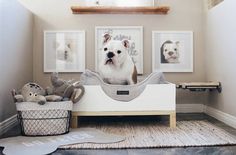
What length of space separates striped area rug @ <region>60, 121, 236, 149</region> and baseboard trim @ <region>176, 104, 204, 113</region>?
1.98ft

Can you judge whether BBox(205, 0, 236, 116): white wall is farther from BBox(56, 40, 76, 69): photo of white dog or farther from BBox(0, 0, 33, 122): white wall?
BBox(0, 0, 33, 122): white wall

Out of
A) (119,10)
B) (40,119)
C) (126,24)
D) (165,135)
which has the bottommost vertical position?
(165,135)

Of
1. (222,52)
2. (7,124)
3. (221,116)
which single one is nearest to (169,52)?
(222,52)

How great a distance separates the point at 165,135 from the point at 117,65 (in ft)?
2.37

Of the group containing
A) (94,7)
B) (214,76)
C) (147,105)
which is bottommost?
(147,105)

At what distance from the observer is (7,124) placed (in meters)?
2.21

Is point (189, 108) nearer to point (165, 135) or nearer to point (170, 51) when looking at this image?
point (170, 51)

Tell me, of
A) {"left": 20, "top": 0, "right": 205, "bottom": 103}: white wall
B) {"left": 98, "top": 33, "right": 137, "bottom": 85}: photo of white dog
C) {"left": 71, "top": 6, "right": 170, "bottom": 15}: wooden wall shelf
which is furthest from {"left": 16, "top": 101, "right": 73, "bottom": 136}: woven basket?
{"left": 71, "top": 6, "right": 170, "bottom": 15}: wooden wall shelf

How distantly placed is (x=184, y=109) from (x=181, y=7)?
1135 millimetres

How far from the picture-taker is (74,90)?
2.21 meters

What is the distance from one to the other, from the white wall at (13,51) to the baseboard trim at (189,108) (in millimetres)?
1643

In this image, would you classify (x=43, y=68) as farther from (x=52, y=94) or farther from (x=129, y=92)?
(x=129, y=92)

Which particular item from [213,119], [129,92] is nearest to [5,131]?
[129,92]

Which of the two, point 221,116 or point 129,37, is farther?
point 129,37
